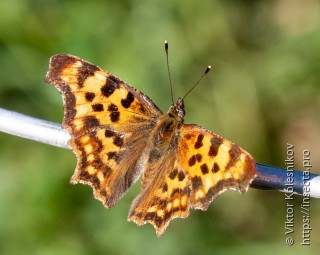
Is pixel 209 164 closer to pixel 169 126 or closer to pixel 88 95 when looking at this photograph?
pixel 169 126

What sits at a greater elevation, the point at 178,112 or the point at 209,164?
the point at 178,112

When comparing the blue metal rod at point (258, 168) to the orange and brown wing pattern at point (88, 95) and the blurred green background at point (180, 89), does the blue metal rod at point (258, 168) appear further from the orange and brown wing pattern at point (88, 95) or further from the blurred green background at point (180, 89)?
the blurred green background at point (180, 89)

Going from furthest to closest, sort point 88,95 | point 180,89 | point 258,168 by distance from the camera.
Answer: point 180,89 < point 88,95 < point 258,168

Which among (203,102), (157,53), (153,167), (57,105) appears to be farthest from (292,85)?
(153,167)

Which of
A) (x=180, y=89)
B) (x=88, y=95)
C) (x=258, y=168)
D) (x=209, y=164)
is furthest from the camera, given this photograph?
(x=180, y=89)

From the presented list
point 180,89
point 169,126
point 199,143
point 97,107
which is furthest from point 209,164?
point 180,89

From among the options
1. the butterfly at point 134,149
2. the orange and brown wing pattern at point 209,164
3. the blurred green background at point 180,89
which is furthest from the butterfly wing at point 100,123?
the blurred green background at point 180,89

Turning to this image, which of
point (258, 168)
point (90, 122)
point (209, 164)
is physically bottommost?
point (258, 168)
